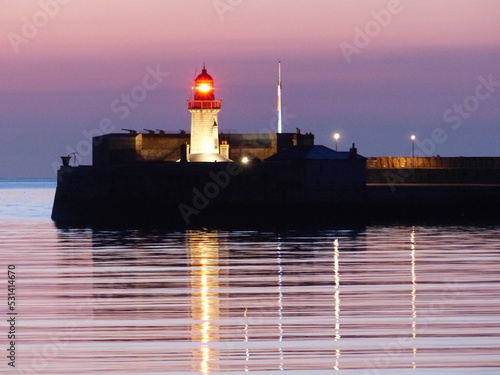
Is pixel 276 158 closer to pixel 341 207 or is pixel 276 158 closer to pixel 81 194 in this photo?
pixel 341 207

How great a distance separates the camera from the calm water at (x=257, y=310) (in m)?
14.0

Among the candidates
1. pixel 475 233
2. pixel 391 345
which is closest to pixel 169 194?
pixel 475 233

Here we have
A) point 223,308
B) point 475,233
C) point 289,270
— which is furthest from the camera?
point 475,233

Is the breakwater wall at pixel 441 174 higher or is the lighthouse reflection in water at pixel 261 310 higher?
the breakwater wall at pixel 441 174

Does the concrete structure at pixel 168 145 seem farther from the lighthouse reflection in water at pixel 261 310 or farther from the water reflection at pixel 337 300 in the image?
the water reflection at pixel 337 300

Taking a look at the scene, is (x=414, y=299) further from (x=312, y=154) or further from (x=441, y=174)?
(x=441, y=174)

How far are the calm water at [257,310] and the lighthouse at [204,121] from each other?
86.9 ft

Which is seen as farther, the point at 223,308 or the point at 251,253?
the point at 251,253

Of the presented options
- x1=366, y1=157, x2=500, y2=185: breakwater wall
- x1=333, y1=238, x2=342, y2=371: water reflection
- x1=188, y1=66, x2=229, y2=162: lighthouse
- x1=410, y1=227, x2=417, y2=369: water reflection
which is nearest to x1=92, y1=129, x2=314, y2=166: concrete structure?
x1=188, y1=66, x2=229, y2=162: lighthouse

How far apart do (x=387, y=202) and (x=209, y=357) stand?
38665 mm

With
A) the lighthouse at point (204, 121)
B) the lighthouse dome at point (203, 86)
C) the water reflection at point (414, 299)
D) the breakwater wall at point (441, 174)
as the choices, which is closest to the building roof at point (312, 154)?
the lighthouse at point (204, 121)

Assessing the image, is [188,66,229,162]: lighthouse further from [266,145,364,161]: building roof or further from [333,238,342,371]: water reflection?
[333,238,342,371]: water reflection

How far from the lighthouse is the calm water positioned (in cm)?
2649

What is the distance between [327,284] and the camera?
22203 millimetres
